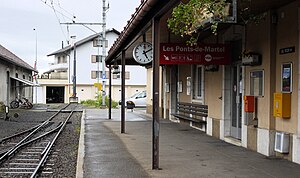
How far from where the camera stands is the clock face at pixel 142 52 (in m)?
13.0

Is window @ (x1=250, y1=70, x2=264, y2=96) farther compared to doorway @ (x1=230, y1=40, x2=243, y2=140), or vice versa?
doorway @ (x1=230, y1=40, x2=243, y2=140)

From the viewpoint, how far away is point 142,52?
13.1m

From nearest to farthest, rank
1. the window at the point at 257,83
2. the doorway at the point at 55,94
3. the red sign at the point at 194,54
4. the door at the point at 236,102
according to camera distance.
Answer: the window at the point at 257,83
the red sign at the point at 194,54
the door at the point at 236,102
the doorway at the point at 55,94

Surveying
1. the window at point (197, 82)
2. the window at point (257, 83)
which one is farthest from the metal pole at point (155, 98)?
the window at point (197, 82)

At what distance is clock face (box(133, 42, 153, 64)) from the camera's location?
13023mm

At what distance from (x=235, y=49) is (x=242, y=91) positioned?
1723 millimetres

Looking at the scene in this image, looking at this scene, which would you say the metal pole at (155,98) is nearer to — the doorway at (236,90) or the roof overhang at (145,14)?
the roof overhang at (145,14)

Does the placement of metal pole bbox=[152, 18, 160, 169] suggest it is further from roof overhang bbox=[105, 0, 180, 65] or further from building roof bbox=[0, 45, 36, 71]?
building roof bbox=[0, 45, 36, 71]

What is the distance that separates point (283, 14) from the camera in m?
9.62

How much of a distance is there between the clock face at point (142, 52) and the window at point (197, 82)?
3.74m

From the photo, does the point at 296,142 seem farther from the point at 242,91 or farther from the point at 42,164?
the point at 42,164

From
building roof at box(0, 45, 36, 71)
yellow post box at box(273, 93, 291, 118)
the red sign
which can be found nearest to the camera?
yellow post box at box(273, 93, 291, 118)

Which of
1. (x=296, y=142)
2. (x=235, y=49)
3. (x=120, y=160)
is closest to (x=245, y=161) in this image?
(x=296, y=142)

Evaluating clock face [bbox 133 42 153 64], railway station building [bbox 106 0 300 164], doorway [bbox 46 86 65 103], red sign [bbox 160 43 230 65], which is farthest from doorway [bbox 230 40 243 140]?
doorway [bbox 46 86 65 103]
